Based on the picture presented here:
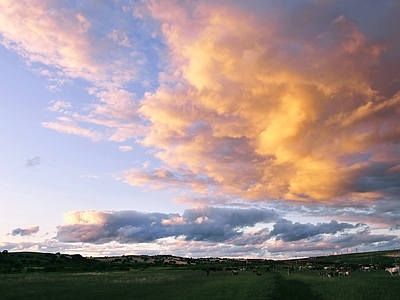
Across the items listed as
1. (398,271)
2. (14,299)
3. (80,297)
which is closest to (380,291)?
(80,297)

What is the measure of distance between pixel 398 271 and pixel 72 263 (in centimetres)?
11061

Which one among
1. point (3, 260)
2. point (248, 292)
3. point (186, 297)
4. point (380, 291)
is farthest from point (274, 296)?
point (3, 260)

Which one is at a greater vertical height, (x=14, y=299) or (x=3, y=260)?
(x=3, y=260)

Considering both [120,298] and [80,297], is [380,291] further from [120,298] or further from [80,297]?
[80,297]

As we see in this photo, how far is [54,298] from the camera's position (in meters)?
44.9

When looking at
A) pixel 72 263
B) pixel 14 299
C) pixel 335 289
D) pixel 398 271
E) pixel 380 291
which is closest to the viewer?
pixel 14 299

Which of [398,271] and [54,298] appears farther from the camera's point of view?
[398,271]

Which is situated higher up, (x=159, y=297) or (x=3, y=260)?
(x=3, y=260)

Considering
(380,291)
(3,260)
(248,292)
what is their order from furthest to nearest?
1. (3,260)
2. (380,291)
3. (248,292)

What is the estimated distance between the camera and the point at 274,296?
150ft

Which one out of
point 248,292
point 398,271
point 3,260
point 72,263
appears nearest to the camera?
point 248,292

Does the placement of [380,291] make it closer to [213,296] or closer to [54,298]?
[213,296]

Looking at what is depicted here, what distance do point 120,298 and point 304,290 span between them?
1096 inches

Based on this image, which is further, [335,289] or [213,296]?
[335,289]
